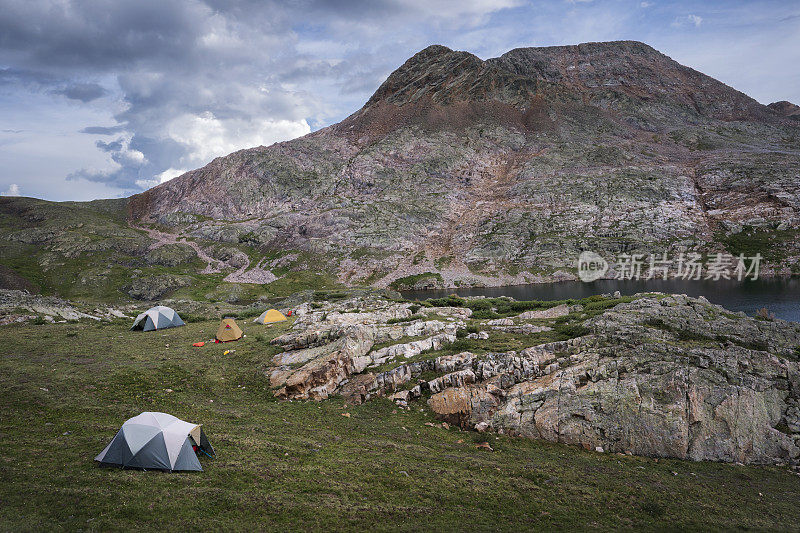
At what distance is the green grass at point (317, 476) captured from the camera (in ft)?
37.7

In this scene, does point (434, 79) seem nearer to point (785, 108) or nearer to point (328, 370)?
point (785, 108)

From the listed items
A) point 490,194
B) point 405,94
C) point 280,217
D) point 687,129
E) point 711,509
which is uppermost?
point 405,94

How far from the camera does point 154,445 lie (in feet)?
45.7

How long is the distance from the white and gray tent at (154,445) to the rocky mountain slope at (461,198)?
288 feet

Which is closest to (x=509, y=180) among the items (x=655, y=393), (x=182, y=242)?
(x=182, y=242)

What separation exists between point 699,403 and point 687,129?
18647cm

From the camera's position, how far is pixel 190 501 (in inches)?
465

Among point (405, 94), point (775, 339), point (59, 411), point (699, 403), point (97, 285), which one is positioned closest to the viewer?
point (59, 411)

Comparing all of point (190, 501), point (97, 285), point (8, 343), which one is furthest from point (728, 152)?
point (97, 285)

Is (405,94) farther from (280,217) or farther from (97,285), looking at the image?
(97,285)

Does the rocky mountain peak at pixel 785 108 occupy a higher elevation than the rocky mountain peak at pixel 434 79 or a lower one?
lower

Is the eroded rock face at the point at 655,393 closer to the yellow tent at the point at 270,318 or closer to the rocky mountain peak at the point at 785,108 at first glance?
the yellow tent at the point at 270,318

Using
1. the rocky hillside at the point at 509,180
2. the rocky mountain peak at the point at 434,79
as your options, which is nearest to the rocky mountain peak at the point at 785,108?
the rocky hillside at the point at 509,180

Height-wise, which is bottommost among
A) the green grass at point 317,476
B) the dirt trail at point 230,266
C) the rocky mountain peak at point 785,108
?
the green grass at point 317,476
